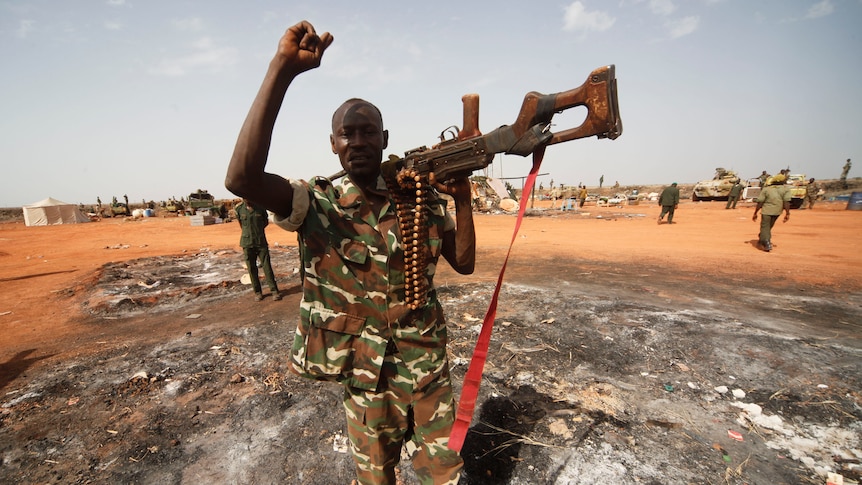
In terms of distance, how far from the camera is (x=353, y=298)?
5.97 feet

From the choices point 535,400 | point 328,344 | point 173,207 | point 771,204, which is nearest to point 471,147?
point 328,344

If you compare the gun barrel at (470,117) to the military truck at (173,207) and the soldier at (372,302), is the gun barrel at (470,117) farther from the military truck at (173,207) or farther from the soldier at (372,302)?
the military truck at (173,207)

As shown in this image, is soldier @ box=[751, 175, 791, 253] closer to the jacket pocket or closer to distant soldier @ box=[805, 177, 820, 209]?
the jacket pocket

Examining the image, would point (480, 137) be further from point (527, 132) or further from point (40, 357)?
point (40, 357)

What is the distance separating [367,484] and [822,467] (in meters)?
3.00

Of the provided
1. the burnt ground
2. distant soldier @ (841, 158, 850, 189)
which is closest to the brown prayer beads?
the burnt ground

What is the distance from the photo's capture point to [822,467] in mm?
2414

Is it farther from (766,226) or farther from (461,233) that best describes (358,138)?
(766,226)

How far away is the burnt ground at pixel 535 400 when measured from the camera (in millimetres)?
2576

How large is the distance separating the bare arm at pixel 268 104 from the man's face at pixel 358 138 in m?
0.32

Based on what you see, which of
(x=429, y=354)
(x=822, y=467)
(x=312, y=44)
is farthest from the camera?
(x=822, y=467)

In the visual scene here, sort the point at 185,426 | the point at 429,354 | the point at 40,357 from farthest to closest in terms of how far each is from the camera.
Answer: the point at 40,357 → the point at 185,426 → the point at 429,354

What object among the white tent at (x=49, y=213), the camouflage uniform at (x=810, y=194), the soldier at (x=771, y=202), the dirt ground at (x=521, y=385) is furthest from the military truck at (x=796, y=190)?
the white tent at (x=49, y=213)

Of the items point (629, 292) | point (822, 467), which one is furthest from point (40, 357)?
point (629, 292)
